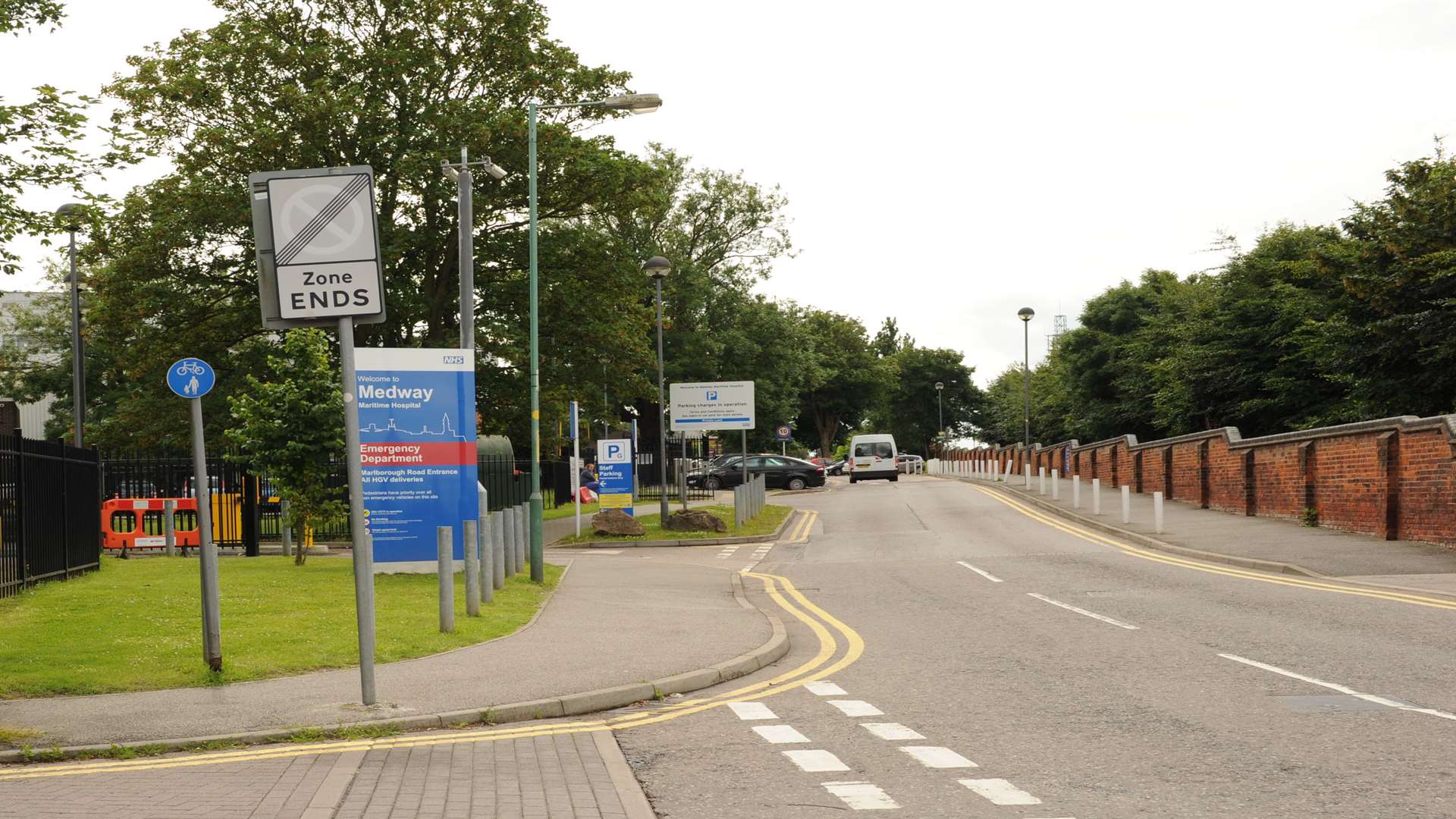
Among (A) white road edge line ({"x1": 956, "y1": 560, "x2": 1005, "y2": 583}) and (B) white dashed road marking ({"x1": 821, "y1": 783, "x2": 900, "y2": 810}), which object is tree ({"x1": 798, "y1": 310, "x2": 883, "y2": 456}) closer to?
(A) white road edge line ({"x1": 956, "y1": 560, "x2": 1005, "y2": 583})

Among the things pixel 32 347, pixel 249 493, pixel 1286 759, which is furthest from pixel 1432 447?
pixel 32 347

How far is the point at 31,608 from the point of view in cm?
1352

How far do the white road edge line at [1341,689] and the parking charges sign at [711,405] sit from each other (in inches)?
959

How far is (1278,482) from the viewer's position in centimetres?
2661

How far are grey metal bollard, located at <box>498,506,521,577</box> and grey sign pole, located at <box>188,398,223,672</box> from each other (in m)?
8.47

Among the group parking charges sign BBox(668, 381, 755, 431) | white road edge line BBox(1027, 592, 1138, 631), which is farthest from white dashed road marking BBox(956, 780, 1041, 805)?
parking charges sign BBox(668, 381, 755, 431)

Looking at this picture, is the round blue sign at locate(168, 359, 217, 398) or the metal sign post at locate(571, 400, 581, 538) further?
the metal sign post at locate(571, 400, 581, 538)

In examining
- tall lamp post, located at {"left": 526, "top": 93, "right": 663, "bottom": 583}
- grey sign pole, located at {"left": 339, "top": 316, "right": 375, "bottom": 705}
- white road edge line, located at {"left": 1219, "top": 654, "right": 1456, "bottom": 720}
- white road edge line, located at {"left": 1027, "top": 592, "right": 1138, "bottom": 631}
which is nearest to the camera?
white road edge line, located at {"left": 1219, "top": 654, "right": 1456, "bottom": 720}

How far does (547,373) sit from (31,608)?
20642 millimetres

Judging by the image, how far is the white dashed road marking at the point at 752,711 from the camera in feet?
28.4

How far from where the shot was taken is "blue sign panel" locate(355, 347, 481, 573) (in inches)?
714

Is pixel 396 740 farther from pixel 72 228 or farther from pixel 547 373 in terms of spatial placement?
pixel 547 373

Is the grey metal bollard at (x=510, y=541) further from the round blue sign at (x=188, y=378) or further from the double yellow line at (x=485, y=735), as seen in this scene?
the round blue sign at (x=188, y=378)

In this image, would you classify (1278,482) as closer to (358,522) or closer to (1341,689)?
(1341,689)
